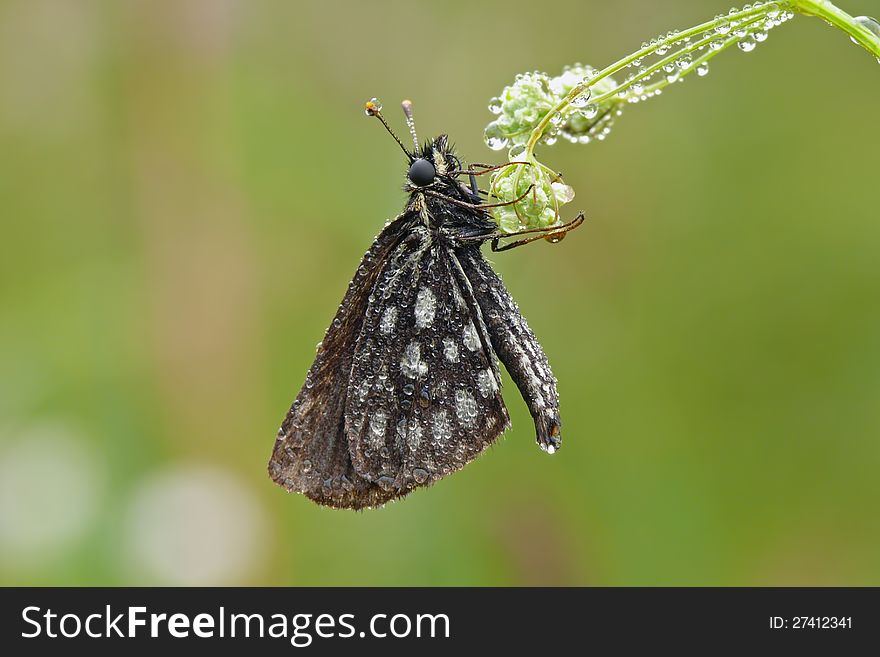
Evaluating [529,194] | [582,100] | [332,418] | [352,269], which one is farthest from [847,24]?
[352,269]

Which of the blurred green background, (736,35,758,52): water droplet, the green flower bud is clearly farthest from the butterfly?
the blurred green background

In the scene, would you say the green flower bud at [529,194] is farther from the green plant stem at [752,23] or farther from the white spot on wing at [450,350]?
the white spot on wing at [450,350]

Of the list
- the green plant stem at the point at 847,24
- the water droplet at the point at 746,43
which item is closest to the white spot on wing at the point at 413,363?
the water droplet at the point at 746,43

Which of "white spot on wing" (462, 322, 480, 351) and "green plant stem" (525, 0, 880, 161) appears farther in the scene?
"white spot on wing" (462, 322, 480, 351)

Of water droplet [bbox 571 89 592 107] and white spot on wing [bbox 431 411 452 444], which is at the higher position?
water droplet [bbox 571 89 592 107]

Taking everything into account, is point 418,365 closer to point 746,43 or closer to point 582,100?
point 582,100

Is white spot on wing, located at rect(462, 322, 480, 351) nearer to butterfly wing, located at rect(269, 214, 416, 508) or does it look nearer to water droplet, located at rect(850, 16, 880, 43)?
butterfly wing, located at rect(269, 214, 416, 508)

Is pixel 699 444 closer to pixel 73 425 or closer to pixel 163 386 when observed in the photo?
pixel 163 386
